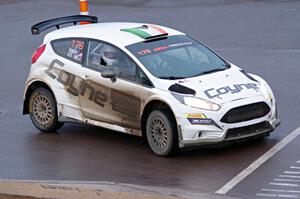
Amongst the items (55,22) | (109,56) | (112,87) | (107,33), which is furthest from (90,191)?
(55,22)

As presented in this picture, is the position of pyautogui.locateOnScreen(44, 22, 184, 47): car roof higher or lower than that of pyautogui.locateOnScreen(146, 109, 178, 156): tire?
higher

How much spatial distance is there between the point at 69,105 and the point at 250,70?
5039 mm

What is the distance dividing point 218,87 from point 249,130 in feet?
2.24

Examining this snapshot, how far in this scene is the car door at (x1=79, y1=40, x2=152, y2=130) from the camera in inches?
470

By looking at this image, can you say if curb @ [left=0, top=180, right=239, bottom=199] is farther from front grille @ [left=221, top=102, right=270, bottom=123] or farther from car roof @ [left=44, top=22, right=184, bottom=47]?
car roof @ [left=44, top=22, right=184, bottom=47]

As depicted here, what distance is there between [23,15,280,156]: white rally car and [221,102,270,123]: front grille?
0.01 metres

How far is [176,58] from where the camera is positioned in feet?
40.3

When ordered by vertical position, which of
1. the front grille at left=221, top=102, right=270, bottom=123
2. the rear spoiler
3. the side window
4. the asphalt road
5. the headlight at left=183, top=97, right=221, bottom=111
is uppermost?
the rear spoiler

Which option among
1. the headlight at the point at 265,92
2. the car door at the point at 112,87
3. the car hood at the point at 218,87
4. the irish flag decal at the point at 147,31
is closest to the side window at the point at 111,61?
the car door at the point at 112,87

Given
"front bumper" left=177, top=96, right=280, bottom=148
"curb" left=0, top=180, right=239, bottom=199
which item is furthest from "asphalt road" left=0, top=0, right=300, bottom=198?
"curb" left=0, top=180, right=239, bottom=199

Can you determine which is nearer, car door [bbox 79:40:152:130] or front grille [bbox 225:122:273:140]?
front grille [bbox 225:122:273:140]

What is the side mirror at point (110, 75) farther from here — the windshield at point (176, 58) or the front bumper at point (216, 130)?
the front bumper at point (216, 130)

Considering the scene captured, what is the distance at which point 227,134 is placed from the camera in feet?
37.0

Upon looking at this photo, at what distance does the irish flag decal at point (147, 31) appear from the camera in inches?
495
